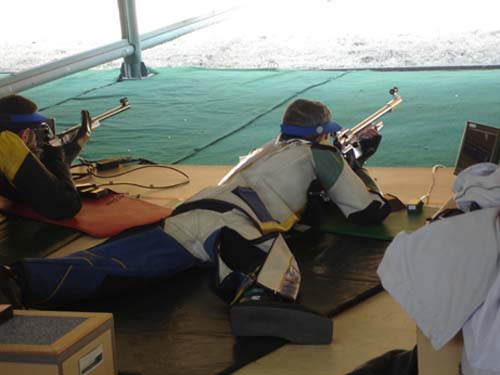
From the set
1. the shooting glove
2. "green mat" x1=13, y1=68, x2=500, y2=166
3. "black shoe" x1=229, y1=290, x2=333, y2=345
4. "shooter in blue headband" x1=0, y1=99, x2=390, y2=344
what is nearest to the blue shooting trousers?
"shooter in blue headband" x1=0, y1=99, x2=390, y2=344

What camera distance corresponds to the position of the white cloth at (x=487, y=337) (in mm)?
1596

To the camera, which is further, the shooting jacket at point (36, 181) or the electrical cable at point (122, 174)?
the electrical cable at point (122, 174)

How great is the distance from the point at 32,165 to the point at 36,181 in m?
0.07

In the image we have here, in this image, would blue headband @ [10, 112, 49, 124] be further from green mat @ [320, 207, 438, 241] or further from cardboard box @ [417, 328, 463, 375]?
cardboard box @ [417, 328, 463, 375]

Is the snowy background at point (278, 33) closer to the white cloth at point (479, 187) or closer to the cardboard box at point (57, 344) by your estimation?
the white cloth at point (479, 187)

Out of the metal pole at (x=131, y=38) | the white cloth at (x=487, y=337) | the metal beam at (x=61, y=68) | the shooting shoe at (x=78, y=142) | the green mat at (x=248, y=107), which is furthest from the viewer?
the metal pole at (x=131, y=38)

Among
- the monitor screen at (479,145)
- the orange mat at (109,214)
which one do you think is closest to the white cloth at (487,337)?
the monitor screen at (479,145)

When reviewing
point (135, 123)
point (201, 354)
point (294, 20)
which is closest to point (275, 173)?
point (201, 354)

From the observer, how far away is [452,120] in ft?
18.8

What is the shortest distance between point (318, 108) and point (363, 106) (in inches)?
119

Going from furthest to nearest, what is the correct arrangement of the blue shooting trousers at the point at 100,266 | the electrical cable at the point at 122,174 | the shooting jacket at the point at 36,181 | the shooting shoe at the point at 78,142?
the electrical cable at the point at 122,174 → the shooting shoe at the point at 78,142 → the shooting jacket at the point at 36,181 → the blue shooting trousers at the point at 100,266

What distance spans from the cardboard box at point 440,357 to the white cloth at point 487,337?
0.16 metres

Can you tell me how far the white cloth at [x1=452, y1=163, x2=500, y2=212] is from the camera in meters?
1.83

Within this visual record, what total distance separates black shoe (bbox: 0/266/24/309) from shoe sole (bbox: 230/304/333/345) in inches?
27.7
